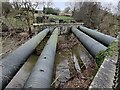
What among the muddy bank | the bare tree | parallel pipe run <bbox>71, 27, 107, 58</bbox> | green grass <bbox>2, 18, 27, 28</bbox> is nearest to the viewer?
the muddy bank

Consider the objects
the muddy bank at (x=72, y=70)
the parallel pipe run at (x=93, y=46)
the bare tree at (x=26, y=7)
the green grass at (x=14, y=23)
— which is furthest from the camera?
the green grass at (x=14, y=23)

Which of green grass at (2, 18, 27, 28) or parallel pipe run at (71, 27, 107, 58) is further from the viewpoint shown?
green grass at (2, 18, 27, 28)

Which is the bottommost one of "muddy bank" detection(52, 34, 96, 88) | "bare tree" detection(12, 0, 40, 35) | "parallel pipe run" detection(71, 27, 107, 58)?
"muddy bank" detection(52, 34, 96, 88)

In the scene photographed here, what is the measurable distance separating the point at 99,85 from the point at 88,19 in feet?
47.4

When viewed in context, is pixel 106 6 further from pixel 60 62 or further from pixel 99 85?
pixel 99 85

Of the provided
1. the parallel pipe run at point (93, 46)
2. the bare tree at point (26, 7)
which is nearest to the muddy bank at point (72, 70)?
the parallel pipe run at point (93, 46)

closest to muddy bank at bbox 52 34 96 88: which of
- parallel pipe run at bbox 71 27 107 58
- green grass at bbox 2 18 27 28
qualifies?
parallel pipe run at bbox 71 27 107 58

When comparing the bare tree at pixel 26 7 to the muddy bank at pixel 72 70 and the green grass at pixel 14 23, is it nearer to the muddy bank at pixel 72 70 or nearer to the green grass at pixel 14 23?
the green grass at pixel 14 23

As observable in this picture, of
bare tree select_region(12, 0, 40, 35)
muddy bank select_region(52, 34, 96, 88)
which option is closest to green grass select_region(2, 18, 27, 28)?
bare tree select_region(12, 0, 40, 35)

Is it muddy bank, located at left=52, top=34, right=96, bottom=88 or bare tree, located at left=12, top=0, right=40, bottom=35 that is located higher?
bare tree, located at left=12, top=0, right=40, bottom=35

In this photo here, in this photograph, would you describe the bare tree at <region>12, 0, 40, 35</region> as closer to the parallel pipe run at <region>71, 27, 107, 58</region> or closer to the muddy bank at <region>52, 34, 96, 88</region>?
the muddy bank at <region>52, 34, 96, 88</region>

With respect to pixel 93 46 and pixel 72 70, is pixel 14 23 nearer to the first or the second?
pixel 72 70

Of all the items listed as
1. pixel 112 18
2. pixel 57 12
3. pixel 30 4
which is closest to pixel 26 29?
pixel 30 4

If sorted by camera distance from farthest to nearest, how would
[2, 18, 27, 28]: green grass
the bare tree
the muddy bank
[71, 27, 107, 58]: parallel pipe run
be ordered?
[2, 18, 27, 28]: green grass
the bare tree
[71, 27, 107, 58]: parallel pipe run
the muddy bank
